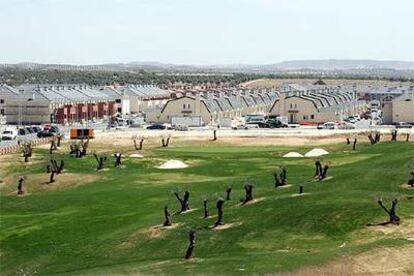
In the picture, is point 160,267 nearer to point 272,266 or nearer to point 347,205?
point 272,266

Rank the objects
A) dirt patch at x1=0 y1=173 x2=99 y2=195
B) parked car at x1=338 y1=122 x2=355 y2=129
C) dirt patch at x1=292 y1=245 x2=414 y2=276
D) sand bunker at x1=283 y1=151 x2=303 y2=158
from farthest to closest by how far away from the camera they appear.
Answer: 1. parked car at x1=338 y1=122 x2=355 y2=129
2. sand bunker at x1=283 y1=151 x2=303 y2=158
3. dirt patch at x1=0 y1=173 x2=99 y2=195
4. dirt patch at x1=292 y1=245 x2=414 y2=276

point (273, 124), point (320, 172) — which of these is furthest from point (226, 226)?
point (273, 124)

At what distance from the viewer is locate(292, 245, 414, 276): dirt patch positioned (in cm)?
3047

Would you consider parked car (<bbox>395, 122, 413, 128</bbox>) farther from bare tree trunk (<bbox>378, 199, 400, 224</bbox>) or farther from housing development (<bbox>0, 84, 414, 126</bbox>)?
bare tree trunk (<bbox>378, 199, 400, 224</bbox>)

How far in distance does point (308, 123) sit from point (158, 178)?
275 feet

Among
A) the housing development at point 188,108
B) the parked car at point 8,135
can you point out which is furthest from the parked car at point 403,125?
the parked car at point 8,135

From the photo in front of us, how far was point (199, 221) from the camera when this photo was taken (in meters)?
45.7

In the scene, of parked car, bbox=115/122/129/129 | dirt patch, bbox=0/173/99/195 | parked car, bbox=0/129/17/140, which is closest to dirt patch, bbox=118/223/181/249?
dirt patch, bbox=0/173/99/195

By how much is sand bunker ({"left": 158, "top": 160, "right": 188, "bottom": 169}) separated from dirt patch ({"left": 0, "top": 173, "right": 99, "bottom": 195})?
880cm

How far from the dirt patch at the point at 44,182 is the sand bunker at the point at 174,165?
28.9 ft

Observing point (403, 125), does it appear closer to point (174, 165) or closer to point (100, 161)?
point (174, 165)

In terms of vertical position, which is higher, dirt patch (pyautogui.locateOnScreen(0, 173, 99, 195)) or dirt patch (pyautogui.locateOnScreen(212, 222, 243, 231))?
dirt patch (pyautogui.locateOnScreen(212, 222, 243, 231))

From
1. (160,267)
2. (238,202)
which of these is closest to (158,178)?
(238,202)

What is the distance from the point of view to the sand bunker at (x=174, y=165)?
79.5 m
